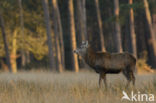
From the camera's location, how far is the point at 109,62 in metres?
11.3

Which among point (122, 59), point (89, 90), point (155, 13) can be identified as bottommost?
point (89, 90)

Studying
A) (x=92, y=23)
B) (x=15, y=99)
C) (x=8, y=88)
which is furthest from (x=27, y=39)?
(x=15, y=99)

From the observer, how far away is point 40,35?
1460 inches

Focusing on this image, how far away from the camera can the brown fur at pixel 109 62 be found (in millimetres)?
11227

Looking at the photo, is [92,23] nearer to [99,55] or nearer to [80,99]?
[99,55]

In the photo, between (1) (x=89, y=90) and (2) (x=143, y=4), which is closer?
(1) (x=89, y=90)

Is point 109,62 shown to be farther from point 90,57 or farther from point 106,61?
point 90,57

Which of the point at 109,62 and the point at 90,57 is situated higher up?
the point at 90,57

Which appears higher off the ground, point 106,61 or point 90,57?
point 90,57

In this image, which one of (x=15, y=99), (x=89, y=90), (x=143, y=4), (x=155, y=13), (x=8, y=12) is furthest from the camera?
(x=8, y=12)

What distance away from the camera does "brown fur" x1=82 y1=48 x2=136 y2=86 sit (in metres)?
11.2

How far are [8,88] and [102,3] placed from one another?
2873 cm

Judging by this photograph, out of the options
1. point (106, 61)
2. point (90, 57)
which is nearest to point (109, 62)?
point (106, 61)

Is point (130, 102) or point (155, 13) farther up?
point (155, 13)
